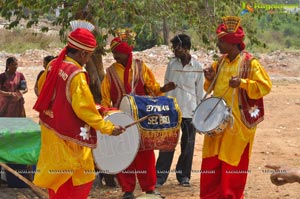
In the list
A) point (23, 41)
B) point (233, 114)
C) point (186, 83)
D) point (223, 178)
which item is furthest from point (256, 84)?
point (23, 41)

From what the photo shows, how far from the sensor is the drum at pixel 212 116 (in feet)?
24.0

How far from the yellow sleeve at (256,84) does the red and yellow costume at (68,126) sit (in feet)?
5.70

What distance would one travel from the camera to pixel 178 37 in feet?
29.5

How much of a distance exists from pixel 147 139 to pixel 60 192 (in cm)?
200

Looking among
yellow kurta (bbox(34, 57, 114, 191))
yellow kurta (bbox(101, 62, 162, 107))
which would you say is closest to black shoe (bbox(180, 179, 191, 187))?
yellow kurta (bbox(101, 62, 162, 107))

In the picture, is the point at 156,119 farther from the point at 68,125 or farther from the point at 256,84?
the point at 68,125

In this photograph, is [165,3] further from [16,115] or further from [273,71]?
[273,71]

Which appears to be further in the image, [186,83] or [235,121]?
[186,83]

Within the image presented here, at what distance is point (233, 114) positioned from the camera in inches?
292

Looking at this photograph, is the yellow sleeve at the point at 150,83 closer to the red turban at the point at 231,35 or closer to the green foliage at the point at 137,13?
the green foliage at the point at 137,13

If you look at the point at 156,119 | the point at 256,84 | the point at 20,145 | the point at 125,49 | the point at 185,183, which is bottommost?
the point at 185,183

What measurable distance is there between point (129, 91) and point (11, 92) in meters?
2.96

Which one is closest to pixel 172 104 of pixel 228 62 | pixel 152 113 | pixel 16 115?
pixel 152 113

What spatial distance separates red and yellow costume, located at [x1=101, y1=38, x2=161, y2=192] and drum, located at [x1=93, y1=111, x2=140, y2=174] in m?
0.74
